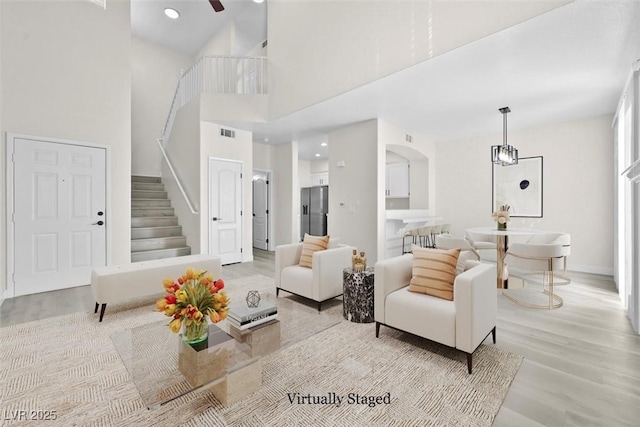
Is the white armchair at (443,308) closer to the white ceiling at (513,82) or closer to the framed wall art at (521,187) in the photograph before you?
Answer: the white ceiling at (513,82)

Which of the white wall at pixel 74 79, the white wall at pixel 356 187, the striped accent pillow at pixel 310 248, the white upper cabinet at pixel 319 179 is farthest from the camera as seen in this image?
the white upper cabinet at pixel 319 179

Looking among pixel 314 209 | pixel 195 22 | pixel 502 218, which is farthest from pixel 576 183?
pixel 195 22

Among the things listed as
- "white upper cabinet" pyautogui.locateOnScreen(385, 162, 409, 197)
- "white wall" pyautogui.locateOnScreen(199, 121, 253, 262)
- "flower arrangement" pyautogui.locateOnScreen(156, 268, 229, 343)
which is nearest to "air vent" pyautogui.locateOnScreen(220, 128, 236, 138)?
"white wall" pyautogui.locateOnScreen(199, 121, 253, 262)

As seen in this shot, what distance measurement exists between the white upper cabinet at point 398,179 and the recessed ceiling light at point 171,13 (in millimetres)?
6204

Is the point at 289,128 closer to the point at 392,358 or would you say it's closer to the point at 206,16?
the point at 206,16

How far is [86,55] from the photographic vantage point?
4.43 m

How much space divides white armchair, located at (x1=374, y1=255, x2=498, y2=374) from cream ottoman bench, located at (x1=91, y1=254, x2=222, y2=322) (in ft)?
7.75

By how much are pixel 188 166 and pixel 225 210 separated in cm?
116

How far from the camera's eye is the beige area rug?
1.66 metres

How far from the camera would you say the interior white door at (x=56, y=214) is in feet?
12.9

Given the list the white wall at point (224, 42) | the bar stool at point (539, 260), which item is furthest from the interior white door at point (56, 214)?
the bar stool at point (539, 260)

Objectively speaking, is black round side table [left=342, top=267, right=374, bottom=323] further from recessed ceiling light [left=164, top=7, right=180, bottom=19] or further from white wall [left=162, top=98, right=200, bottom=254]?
recessed ceiling light [left=164, top=7, right=180, bottom=19]

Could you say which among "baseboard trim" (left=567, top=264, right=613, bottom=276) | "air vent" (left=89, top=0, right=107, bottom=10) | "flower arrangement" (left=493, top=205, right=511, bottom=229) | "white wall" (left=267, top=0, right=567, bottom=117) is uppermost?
"air vent" (left=89, top=0, right=107, bottom=10)

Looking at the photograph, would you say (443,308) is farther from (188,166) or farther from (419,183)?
(188,166)
